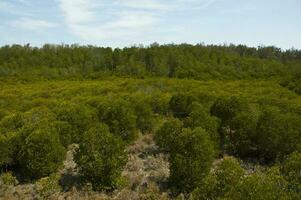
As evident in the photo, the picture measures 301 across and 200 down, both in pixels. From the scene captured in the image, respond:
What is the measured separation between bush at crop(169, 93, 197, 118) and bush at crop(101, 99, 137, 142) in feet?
24.2

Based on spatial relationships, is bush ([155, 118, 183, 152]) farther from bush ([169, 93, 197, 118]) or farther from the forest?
bush ([169, 93, 197, 118])

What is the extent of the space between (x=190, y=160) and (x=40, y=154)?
6.14m

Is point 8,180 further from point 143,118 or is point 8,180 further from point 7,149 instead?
point 143,118

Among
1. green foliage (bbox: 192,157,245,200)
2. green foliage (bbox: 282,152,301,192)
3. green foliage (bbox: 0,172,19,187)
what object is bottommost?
green foliage (bbox: 0,172,19,187)

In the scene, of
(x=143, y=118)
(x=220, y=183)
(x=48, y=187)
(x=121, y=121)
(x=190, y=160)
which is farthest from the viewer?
(x=143, y=118)

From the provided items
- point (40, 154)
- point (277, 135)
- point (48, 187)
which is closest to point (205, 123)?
point (277, 135)

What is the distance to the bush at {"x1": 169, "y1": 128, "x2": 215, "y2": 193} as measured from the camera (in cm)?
1628

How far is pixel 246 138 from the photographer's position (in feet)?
70.9

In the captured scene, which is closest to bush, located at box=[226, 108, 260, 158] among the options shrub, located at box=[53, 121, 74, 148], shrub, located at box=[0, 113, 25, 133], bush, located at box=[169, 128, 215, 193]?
bush, located at box=[169, 128, 215, 193]

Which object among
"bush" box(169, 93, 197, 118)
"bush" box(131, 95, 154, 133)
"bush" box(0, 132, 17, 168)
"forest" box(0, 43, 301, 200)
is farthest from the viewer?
"bush" box(169, 93, 197, 118)

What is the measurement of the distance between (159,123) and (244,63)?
61.5 metres

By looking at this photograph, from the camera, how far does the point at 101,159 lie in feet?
54.7

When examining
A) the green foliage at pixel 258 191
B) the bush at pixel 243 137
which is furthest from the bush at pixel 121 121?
the green foliage at pixel 258 191

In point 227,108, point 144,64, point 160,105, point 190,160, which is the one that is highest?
point 227,108
